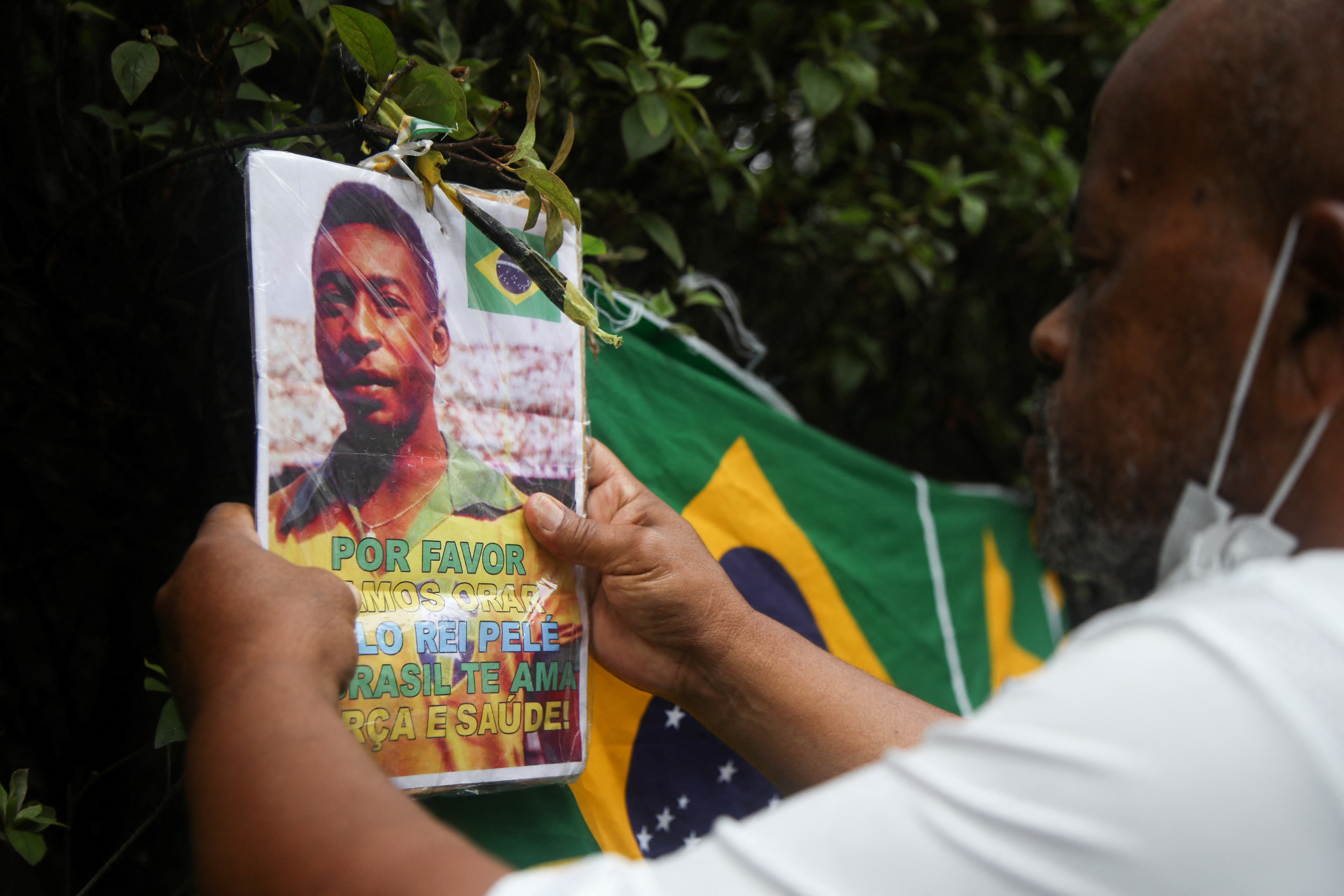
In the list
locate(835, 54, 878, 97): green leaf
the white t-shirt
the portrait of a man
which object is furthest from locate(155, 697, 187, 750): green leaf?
locate(835, 54, 878, 97): green leaf

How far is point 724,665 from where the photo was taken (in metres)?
1.16

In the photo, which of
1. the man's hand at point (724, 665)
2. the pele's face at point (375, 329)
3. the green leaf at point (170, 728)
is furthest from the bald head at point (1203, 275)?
the green leaf at point (170, 728)

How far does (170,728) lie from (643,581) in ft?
1.73

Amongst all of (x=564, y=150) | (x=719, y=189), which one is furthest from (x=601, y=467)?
(x=719, y=189)

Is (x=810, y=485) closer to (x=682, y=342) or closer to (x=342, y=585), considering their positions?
(x=682, y=342)

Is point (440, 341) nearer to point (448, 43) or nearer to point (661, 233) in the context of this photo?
point (448, 43)

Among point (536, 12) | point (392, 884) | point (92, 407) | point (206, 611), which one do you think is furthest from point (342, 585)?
point (536, 12)

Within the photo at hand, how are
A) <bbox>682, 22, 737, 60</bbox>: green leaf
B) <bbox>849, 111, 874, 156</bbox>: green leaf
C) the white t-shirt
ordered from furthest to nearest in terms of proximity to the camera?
<bbox>849, 111, 874, 156</bbox>: green leaf < <bbox>682, 22, 737, 60</bbox>: green leaf < the white t-shirt

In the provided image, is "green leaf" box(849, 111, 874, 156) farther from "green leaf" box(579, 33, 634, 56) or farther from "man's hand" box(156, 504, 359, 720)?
"man's hand" box(156, 504, 359, 720)

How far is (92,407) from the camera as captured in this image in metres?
1.12

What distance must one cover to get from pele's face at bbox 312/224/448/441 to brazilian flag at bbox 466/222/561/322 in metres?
0.06

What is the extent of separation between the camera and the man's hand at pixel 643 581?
1053 millimetres

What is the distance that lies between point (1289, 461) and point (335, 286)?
96cm

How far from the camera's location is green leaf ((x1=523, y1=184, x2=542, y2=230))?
39.2 inches
